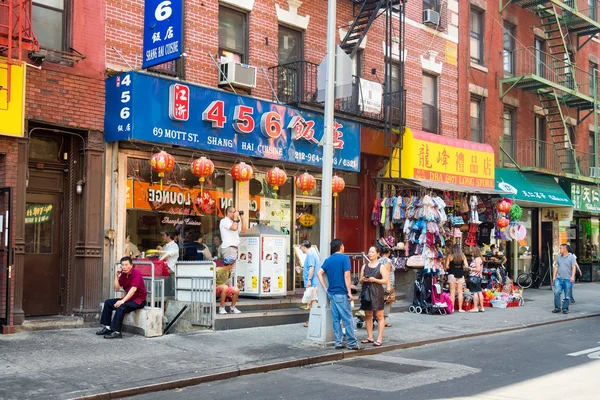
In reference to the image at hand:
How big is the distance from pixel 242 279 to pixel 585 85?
63.3 feet

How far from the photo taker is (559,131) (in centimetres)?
2648

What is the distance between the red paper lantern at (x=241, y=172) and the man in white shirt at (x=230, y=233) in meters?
0.89

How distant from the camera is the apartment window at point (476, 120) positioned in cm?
2308

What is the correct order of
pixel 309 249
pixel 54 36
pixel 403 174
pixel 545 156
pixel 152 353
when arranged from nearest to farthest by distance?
pixel 152 353 → pixel 54 36 → pixel 309 249 → pixel 403 174 → pixel 545 156

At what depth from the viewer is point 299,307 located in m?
15.0

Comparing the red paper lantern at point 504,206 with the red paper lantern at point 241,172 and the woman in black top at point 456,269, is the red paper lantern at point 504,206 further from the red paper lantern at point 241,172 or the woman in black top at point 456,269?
the red paper lantern at point 241,172

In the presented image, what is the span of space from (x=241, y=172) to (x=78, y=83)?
149 inches

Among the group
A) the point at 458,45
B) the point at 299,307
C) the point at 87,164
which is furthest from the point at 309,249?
the point at 458,45

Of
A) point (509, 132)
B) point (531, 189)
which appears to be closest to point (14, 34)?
point (531, 189)

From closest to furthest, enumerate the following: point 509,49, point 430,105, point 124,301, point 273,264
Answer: point 124,301
point 273,264
point 430,105
point 509,49

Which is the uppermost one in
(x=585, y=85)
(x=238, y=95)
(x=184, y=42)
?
(x=585, y=85)

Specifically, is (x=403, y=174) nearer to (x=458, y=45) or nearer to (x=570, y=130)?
(x=458, y=45)

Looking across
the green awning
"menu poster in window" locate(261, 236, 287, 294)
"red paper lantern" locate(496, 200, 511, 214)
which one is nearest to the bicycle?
the green awning

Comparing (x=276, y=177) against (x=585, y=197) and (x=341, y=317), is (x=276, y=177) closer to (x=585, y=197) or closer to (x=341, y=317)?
(x=341, y=317)
